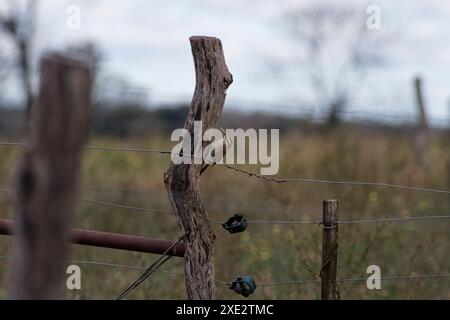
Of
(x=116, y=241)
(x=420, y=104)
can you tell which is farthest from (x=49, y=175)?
(x=420, y=104)

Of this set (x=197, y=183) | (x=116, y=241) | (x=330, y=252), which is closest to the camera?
(x=197, y=183)

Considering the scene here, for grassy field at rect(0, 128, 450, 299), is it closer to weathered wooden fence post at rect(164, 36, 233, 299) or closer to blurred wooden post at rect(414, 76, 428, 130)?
blurred wooden post at rect(414, 76, 428, 130)

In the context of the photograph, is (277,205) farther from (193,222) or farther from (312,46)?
(312,46)

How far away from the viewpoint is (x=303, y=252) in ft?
20.6

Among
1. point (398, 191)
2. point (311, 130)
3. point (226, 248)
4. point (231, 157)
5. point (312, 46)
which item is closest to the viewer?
point (231, 157)

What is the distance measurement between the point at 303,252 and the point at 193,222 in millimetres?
2464

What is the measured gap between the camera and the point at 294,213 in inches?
355

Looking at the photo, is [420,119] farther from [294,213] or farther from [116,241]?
[116,241]

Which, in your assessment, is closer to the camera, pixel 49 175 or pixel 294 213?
pixel 49 175

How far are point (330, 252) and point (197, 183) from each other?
2.99 feet

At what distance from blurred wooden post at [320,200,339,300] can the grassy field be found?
55.2 inches

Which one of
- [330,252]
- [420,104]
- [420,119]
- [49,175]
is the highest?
[420,104]
